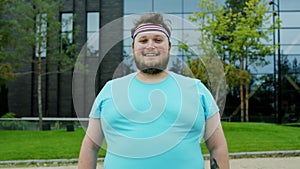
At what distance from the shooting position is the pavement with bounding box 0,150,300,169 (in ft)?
24.8

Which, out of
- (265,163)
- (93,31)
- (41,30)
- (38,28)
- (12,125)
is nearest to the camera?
(265,163)

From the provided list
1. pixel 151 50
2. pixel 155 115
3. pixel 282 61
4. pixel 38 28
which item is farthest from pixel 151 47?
pixel 282 61

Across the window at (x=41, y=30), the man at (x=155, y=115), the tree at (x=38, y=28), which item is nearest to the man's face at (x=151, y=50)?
the man at (x=155, y=115)

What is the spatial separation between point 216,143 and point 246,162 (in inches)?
256

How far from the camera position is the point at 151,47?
1634 millimetres

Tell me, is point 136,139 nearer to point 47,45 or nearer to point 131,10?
point 47,45

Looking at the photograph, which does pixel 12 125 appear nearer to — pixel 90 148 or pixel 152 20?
pixel 90 148

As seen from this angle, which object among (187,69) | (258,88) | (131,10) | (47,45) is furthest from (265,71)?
(187,69)

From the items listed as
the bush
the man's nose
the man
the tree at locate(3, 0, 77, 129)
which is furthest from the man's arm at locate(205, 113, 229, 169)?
the bush

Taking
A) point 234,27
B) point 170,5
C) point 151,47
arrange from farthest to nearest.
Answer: point 170,5 → point 234,27 → point 151,47

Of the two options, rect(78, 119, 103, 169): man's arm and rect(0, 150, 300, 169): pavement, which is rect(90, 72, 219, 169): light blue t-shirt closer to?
rect(78, 119, 103, 169): man's arm

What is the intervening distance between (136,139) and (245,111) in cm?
2302

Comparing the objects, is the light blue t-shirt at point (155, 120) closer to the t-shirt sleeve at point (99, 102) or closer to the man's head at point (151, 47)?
the t-shirt sleeve at point (99, 102)

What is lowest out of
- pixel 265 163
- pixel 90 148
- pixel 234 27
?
pixel 265 163
